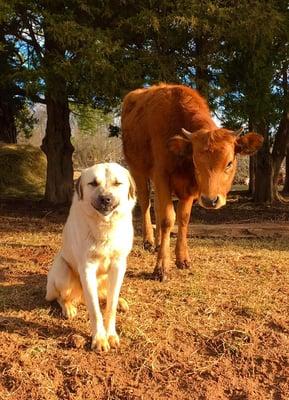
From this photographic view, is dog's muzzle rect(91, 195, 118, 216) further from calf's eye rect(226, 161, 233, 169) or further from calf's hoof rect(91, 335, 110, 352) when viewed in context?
calf's eye rect(226, 161, 233, 169)

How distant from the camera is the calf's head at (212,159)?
4809mm

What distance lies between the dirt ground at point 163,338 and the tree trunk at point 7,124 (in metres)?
9.12

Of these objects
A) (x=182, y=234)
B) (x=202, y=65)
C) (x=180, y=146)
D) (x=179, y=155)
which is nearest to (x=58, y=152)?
(x=202, y=65)

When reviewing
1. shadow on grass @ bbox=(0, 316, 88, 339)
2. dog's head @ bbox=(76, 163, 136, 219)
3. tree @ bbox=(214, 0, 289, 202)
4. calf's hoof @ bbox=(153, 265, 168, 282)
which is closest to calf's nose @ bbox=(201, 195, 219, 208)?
calf's hoof @ bbox=(153, 265, 168, 282)

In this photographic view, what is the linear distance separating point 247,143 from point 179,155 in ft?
2.33

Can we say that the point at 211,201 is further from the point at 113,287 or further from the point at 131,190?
the point at 113,287

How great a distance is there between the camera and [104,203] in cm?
358

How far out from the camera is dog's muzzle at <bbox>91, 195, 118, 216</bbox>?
3572 millimetres

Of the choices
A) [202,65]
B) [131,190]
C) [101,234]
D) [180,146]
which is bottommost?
[101,234]

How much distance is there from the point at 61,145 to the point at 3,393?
28.8ft

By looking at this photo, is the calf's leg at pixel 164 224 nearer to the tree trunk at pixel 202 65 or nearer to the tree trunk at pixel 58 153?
the tree trunk at pixel 202 65

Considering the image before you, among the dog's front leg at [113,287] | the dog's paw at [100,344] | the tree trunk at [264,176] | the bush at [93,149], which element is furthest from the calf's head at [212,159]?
the bush at [93,149]

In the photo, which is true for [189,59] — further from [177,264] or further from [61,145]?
[177,264]

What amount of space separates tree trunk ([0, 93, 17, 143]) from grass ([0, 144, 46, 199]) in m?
0.50
